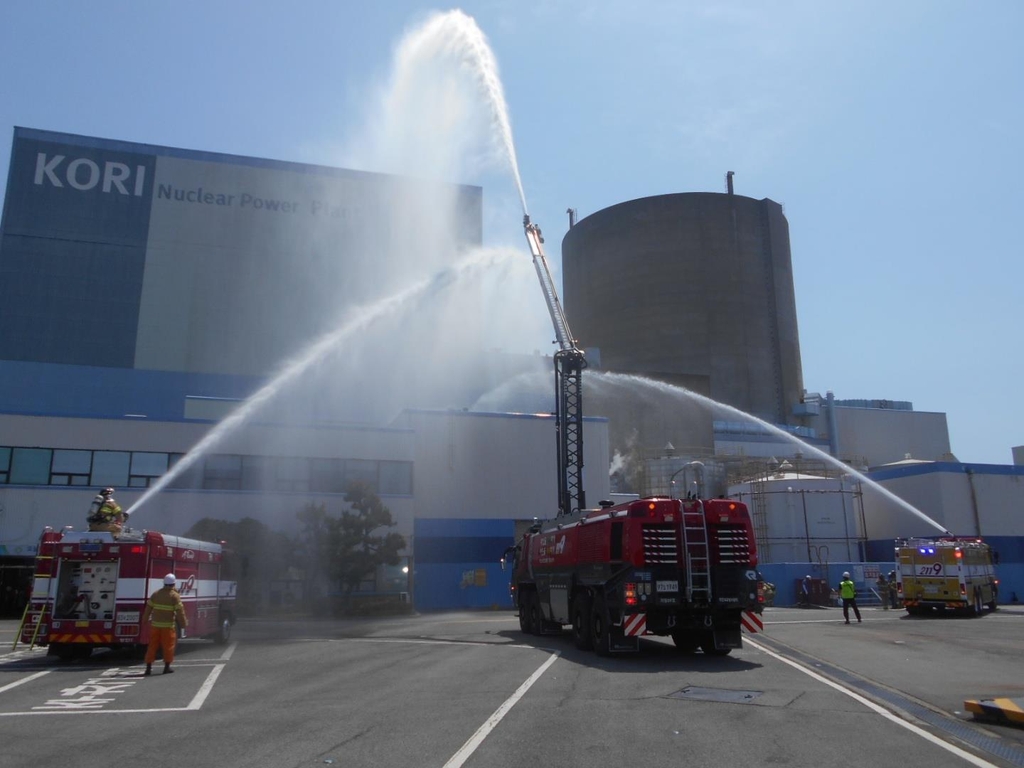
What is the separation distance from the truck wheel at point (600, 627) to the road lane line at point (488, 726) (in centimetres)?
273

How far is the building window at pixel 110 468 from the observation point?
3803cm

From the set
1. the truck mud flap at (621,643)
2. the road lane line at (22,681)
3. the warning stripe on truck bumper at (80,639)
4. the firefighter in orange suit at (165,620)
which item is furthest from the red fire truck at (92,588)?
the truck mud flap at (621,643)

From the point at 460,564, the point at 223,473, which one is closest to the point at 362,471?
the point at 223,473

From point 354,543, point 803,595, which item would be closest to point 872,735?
point 354,543

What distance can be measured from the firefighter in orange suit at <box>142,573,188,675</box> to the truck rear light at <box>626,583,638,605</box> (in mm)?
8189

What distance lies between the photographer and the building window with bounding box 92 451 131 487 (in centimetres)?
3803

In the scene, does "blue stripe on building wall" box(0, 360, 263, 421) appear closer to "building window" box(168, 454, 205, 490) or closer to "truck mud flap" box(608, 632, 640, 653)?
"building window" box(168, 454, 205, 490)

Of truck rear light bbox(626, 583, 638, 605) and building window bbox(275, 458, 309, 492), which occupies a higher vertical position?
building window bbox(275, 458, 309, 492)

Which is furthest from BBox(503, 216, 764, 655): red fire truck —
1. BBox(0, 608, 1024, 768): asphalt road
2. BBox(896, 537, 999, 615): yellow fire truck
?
BBox(896, 537, 999, 615): yellow fire truck

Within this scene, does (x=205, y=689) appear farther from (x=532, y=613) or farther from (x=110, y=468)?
(x=110, y=468)

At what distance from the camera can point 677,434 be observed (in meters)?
69.6

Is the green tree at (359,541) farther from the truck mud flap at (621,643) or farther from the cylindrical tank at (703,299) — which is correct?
the cylindrical tank at (703,299)

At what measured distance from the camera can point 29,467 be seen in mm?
37281

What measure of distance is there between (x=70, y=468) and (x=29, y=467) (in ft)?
5.52
